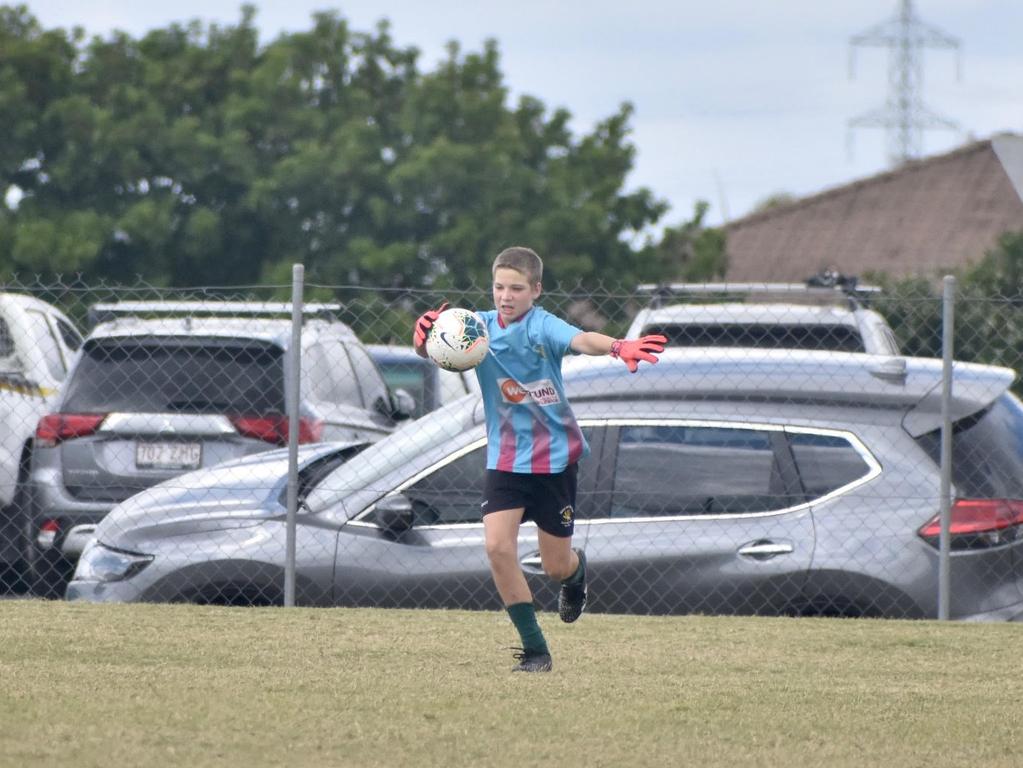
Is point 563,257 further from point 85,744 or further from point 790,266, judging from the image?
point 85,744

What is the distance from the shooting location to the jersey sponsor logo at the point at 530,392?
22.7 feet

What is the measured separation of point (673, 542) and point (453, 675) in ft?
6.48

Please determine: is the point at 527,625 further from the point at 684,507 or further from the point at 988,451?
the point at 988,451

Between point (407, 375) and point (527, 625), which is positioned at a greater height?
point (407, 375)

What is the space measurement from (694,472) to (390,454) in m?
1.50

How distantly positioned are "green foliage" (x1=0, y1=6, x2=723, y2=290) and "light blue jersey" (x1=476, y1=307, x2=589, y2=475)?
26.8 m

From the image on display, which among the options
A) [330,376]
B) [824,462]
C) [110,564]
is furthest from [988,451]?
[330,376]

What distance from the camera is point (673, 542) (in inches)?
338

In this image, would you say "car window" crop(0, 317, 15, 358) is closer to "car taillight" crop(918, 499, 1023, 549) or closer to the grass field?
the grass field

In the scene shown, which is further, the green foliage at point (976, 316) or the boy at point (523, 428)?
the green foliage at point (976, 316)

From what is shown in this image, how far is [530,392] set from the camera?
6.91 m

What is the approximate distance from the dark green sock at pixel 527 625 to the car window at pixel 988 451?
2557 millimetres

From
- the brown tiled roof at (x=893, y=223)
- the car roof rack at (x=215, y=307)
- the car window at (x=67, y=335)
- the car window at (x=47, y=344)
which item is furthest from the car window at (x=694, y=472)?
the brown tiled roof at (x=893, y=223)

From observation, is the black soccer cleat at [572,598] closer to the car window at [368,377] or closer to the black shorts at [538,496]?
the black shorts at [538,496]
